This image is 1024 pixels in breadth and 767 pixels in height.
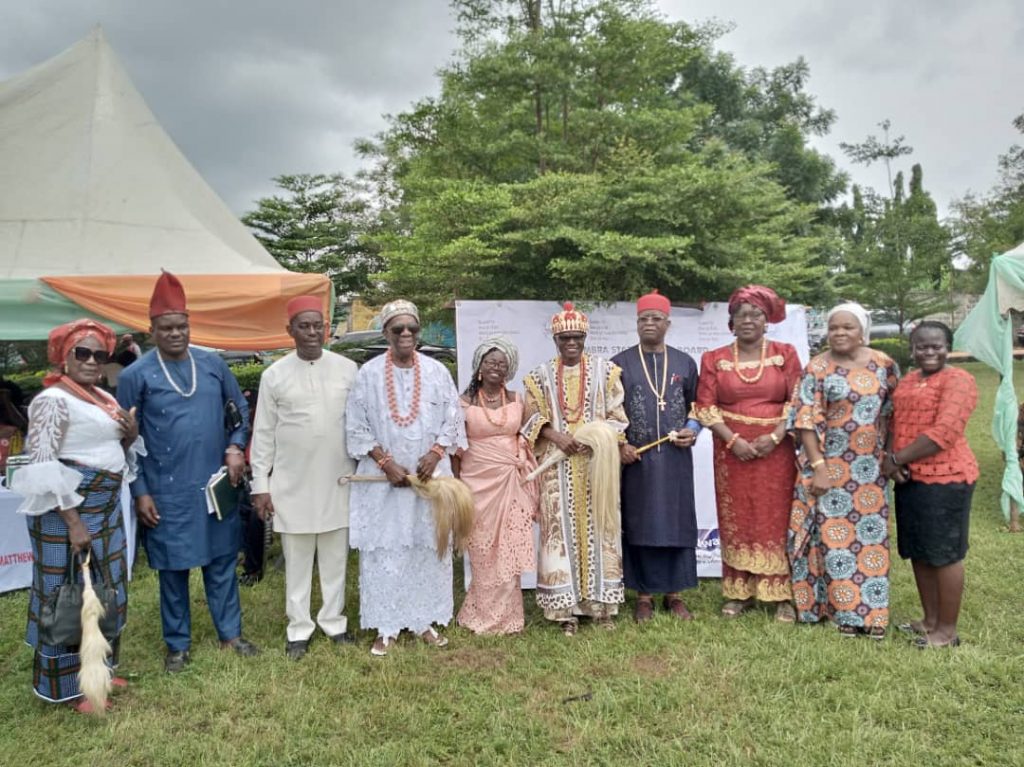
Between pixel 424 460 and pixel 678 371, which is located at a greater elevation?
pixel 678 371

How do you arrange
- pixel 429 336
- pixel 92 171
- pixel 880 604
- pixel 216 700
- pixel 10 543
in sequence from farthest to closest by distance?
pixel 429 336 → pixel 92 171 → pixel 10 543 → pixel 880 604 → pixel 216 700

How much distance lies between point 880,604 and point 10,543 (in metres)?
5.76

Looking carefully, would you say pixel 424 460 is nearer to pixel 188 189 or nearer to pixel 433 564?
pixel 433 564

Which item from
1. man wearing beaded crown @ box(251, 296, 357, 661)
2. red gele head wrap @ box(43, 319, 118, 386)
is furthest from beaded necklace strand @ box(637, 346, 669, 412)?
red gele head wrap @ box(43, 319, 118, 386)

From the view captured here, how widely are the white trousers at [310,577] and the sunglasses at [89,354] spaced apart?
4.21ft

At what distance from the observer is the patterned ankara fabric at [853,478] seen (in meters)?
Result: 3.80

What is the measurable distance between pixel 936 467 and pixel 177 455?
12.8 ft

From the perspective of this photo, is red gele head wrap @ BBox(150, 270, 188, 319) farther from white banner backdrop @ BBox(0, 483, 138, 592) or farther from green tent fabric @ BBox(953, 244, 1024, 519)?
green tent fabric @ BBox(953, 244, 1024, 519)

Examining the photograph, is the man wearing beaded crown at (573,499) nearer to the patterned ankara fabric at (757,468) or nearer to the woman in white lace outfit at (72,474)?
the patterned ankara fabric at (757,468)

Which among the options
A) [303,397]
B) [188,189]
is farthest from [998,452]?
[188,189]

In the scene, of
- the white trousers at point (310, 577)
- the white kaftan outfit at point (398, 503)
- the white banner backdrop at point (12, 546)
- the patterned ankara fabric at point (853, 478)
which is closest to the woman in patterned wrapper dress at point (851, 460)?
the patterned ankara fabric at point (853, 478)

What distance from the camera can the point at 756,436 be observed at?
13.6 ft

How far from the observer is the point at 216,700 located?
3.36 m

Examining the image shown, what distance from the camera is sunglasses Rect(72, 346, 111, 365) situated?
3.29 meters
